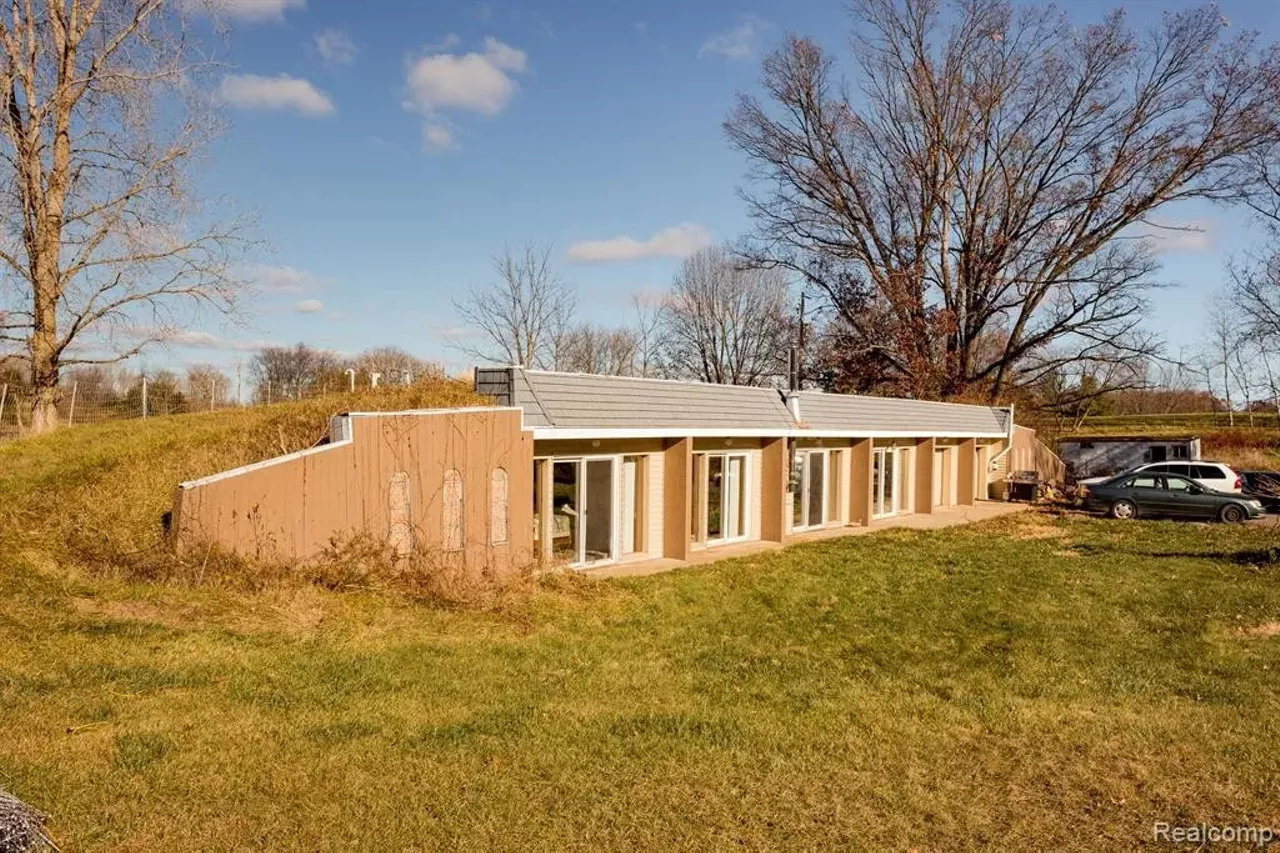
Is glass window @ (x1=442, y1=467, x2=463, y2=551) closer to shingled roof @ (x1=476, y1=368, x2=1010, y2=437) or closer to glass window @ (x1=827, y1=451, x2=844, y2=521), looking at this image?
shingled roof @ (x1=476, y1=368, x2=1010, y2=437)

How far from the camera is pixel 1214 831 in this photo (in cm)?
482

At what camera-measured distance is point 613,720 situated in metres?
6.50

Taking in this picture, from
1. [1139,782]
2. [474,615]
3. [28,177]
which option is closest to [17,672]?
[474,615]

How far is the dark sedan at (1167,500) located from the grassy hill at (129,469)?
2052 centimetres

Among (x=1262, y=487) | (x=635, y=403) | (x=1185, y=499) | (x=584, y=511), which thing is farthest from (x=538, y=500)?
(x=1262, y=487)

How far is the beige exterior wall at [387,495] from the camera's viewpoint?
30.0 ft

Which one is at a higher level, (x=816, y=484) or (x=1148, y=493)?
(x=816, y=484)

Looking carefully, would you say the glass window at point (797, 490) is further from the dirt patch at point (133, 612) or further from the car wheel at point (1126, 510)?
the dirt patch at point (133, 612)

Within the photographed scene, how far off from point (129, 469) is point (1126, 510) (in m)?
24.9

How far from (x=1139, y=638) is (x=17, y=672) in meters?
11.3

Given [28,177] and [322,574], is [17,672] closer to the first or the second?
[322,574]

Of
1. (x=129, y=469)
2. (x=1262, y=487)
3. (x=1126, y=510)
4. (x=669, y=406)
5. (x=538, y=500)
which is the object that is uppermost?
(x=669, y=406)

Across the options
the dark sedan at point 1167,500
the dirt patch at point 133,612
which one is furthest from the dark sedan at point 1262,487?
the dirt patch at point 133,612

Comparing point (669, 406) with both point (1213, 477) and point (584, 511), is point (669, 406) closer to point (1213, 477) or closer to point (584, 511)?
point (584, 511)
